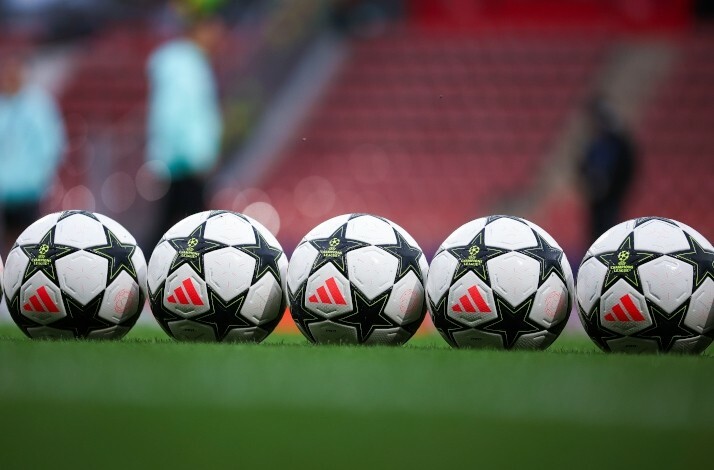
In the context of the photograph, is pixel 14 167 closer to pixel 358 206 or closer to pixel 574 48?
pixel 358 206

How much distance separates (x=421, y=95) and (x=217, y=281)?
16513 mm

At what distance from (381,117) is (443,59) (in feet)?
5.75

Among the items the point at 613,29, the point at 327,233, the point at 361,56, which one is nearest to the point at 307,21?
the point at 361,56

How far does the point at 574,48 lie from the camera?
2234 centimetres

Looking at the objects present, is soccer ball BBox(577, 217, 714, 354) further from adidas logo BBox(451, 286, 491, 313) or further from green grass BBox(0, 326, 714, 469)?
adidas logo BBox(451, 286, 491, 313)

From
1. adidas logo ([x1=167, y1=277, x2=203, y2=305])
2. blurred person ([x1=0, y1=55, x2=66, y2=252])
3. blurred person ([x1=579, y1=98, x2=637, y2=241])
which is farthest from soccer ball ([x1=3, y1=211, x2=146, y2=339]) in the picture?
blurred person ([x1=579, y1=98, x2=637, y2=241])

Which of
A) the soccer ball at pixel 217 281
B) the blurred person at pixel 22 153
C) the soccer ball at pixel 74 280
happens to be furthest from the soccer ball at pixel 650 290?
the blurred person at pixel 22 153

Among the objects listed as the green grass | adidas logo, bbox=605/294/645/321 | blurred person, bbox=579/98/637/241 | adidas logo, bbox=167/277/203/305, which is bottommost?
the green grass

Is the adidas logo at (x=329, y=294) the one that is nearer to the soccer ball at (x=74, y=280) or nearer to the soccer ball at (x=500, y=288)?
the soccer ball at (x=500, y=288)

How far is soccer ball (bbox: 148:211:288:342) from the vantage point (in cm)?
627

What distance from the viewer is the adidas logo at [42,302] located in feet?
20.9

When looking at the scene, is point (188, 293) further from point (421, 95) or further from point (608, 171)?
point (421, 95)

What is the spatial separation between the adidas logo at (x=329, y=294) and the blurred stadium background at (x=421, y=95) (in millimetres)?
11334

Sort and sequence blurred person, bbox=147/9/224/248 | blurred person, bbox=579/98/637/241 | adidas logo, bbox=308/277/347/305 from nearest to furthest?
adidas logo, bbox=308/277/347/305
blurred person, bbox=147/9/224/248
blurred person, bbox=579/98/637/241
